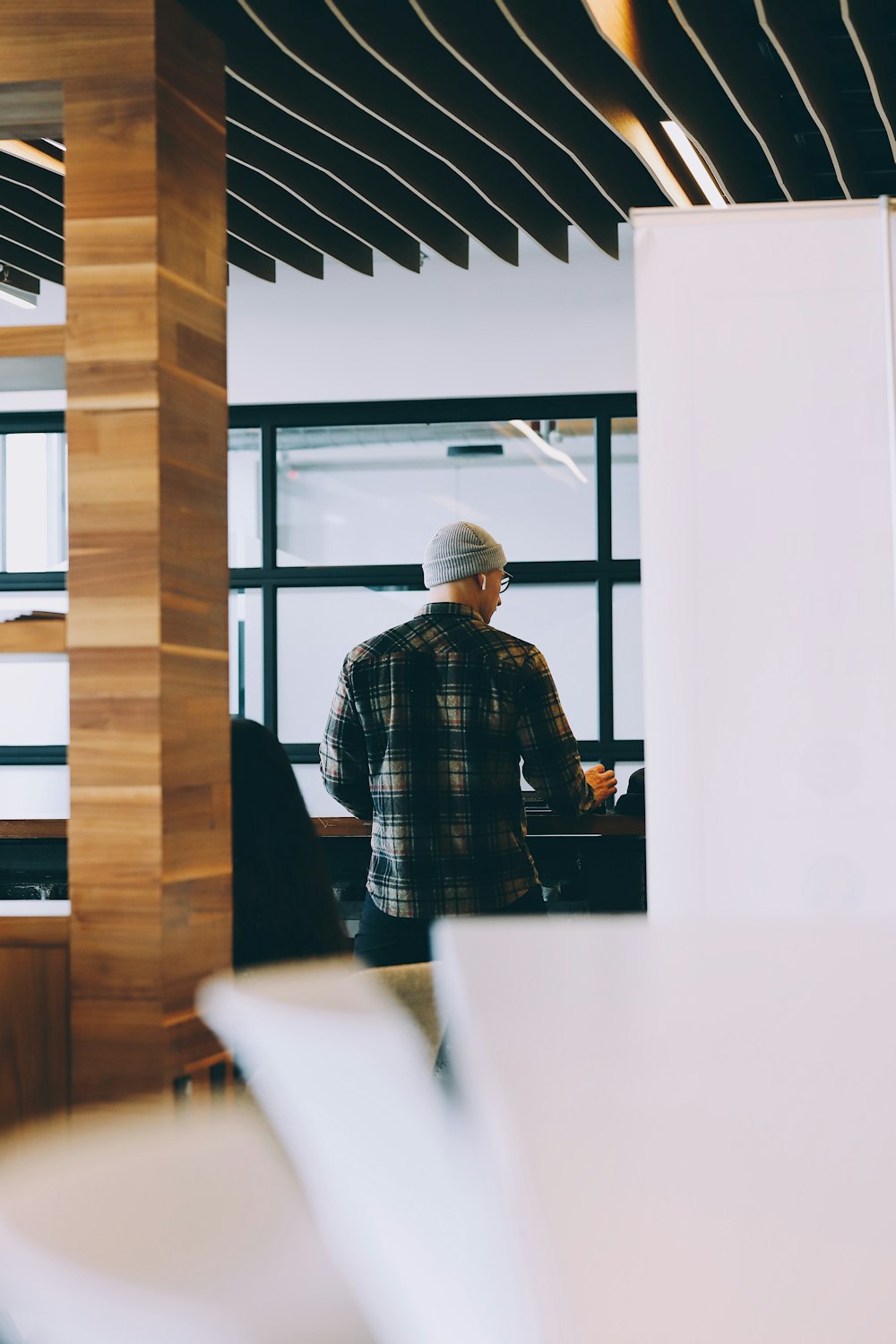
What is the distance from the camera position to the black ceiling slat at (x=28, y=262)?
17.1ft

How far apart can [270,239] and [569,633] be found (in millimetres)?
2218

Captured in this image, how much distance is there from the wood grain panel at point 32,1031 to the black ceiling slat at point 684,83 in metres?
2.47

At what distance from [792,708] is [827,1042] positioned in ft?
7.09

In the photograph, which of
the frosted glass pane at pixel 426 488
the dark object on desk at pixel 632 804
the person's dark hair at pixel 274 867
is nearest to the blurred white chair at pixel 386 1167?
the person's dark hair at pixel 274 867

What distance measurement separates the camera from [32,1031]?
86.2 inches

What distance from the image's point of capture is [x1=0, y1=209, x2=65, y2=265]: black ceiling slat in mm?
4891

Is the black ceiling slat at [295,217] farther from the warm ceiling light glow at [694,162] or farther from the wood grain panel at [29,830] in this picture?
the wood grain panel at [29,830]

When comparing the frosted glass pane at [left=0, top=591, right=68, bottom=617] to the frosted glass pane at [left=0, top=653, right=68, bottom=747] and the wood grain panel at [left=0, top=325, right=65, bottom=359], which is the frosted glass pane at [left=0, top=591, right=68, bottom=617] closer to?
the frosted glass pane at [left=0, top=653, right=68, bottom=747]

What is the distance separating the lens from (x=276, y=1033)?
0.59m

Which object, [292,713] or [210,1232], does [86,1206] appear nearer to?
[210,1232]

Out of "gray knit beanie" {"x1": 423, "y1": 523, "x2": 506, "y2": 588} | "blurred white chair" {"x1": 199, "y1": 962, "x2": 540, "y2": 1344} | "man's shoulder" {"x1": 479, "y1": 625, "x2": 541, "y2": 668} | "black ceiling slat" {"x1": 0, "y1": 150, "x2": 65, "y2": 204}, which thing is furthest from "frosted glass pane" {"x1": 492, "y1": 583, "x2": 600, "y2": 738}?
"blurred white chair" {"x1": 199, "y1": 962, "x2": 540, "y2": 1344}

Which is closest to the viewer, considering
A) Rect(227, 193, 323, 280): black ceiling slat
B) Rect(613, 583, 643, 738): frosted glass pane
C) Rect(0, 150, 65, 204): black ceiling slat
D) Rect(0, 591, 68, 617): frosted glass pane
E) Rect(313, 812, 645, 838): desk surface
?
Rect(313, 812, 645, 838): desk surface

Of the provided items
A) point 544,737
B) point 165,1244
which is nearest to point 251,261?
point 544,737

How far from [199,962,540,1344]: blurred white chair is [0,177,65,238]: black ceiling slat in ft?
14.8
